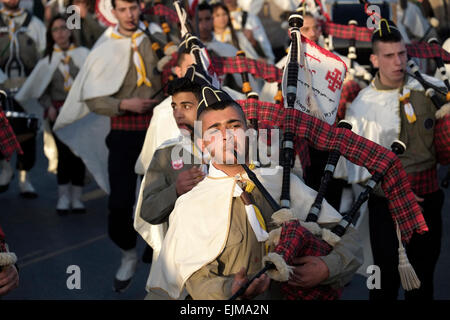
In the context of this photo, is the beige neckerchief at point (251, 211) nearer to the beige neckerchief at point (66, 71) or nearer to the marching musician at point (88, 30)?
the beige neckerchief at point (66, 71)

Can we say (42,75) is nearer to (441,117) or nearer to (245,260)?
(441,117)

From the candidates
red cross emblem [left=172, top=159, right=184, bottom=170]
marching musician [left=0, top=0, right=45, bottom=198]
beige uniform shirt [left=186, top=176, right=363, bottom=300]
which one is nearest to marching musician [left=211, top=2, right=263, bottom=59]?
marching musician [left=0, top=0, right=45, bottom=198]

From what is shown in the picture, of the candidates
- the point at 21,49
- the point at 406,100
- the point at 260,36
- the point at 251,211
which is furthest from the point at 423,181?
the point at 260,36

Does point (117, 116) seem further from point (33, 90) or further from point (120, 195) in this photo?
point (33, 90)

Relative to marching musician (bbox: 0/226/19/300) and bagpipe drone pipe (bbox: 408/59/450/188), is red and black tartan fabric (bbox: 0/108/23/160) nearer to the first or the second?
marching musician (bbox: 0/226/19/300)

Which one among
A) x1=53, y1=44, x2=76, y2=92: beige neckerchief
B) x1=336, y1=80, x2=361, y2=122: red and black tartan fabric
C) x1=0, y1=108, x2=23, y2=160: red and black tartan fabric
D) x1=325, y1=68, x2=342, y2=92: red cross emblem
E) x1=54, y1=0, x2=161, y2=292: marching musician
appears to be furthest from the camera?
x1=53, y1=44, x2=76, y2=92: beige neckerchief

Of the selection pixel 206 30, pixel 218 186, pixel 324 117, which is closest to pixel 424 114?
pixel 324 117

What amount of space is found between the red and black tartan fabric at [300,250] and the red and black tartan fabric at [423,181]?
223 centimetres

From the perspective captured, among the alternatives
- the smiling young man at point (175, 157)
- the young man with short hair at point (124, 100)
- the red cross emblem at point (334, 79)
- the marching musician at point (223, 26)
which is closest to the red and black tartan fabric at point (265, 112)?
the red cross emblem at point (334, 79)

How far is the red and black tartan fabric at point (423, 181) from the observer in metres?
6.23

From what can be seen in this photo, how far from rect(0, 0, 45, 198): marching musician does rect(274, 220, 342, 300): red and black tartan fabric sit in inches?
279

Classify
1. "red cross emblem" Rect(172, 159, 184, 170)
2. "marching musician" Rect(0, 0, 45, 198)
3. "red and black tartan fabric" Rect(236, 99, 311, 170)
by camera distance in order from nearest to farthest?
"red and black tartan fabric" Rect(236, 99, 311, 170), "red cross emblem" Rect(172, 159, 184, 170), "marching musician" Rect(0, 0, 45, 198)

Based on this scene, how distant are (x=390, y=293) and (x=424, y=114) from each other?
1.25 m

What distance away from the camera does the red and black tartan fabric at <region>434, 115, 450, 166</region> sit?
6109 millimetres
